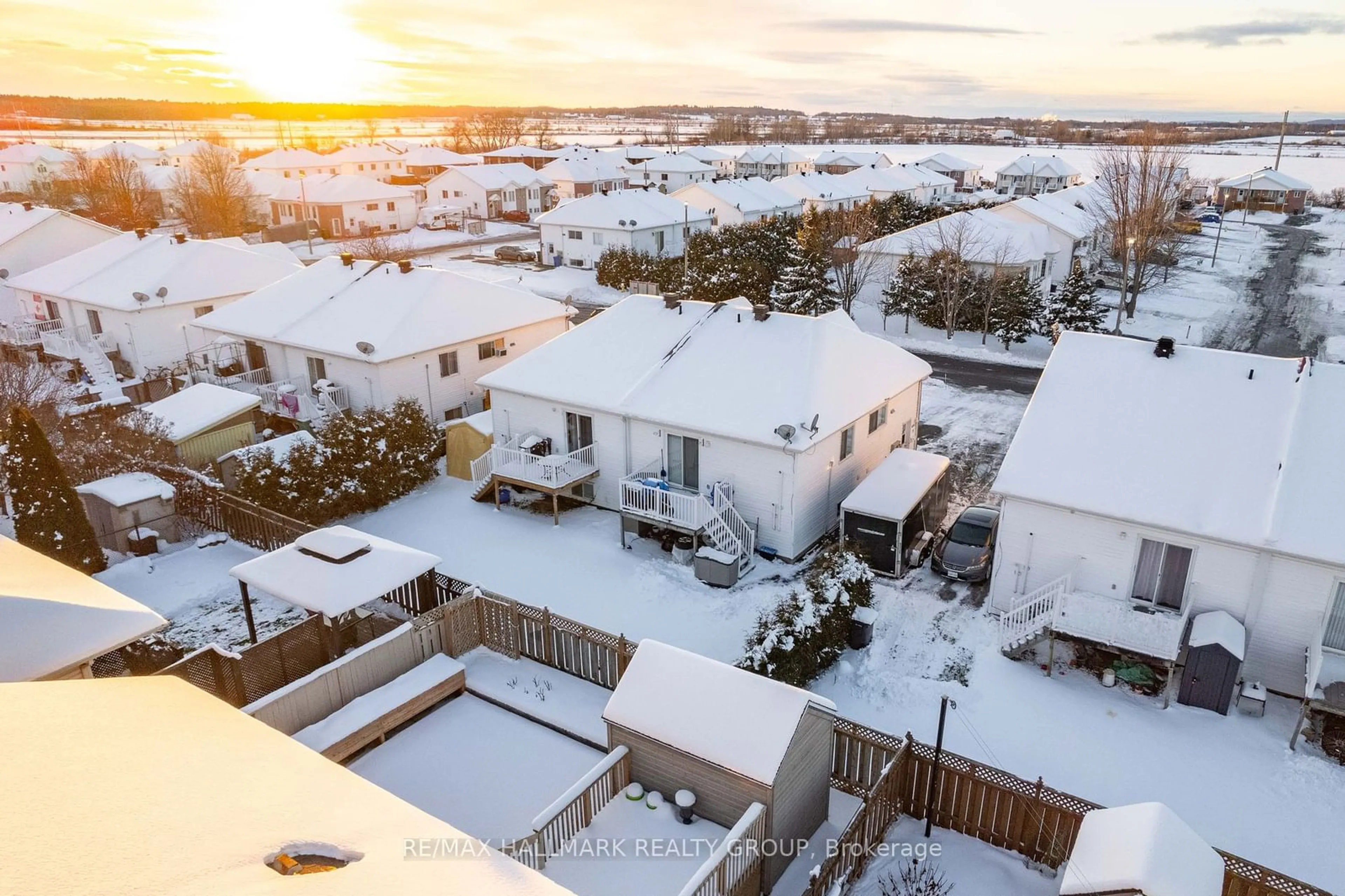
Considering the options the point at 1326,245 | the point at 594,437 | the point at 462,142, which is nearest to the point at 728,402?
the point at 594,437

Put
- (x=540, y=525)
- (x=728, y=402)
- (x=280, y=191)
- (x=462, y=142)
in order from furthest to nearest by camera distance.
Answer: (x=462, y=142), (x=280, y=191), (x=540, y=525), (x=728, y=402)

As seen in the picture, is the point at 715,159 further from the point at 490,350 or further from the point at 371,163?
the point at 490,350

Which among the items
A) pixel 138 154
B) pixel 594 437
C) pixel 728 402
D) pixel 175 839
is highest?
pixel 138 154

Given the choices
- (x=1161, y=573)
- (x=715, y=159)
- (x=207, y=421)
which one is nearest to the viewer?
(x=1161, y=573)

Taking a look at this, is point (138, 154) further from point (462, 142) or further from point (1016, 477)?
point (1016, 477)

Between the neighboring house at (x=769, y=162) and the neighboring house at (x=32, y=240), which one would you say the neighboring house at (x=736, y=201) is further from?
the neighboring house at (x=32, y=240)

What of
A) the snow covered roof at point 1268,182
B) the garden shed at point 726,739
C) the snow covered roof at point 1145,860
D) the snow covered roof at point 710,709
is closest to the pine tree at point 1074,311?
the snow covered roof at point 1145,860

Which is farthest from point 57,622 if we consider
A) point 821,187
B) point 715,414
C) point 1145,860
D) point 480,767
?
point 821,187
